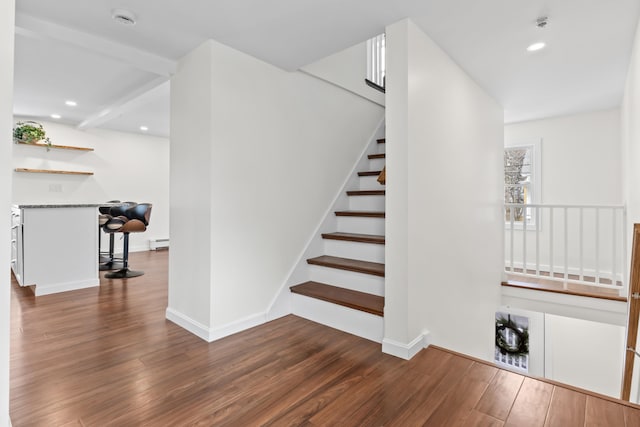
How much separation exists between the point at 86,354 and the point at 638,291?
126 inches

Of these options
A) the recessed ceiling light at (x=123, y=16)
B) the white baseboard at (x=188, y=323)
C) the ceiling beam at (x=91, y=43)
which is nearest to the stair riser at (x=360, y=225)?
the white baseboard at (x=188, y=323)

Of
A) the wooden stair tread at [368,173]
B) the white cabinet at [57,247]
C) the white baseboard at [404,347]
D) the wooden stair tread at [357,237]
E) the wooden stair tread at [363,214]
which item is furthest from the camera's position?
the wooden stair tread at [368,173]

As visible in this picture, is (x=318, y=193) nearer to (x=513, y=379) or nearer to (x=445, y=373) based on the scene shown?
(x=445, y=373)

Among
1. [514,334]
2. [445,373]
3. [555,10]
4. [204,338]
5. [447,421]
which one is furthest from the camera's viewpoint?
[514,334]

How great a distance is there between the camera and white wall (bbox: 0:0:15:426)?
1057mm

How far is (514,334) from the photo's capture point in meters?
6.26

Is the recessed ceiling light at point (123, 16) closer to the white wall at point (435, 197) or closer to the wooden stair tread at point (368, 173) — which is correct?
the white wall at point (435, 197)

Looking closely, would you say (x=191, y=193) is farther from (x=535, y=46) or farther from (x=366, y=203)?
(x=535, y=46)

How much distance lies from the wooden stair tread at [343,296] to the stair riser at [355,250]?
34 cm

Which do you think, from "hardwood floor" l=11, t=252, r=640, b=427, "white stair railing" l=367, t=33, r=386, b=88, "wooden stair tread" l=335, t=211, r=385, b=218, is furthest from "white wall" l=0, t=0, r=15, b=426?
"white stair railing" l=367, t=33, r=386, b=88

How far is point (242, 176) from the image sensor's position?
2.51 m

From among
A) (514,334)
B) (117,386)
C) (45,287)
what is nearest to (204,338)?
A: (117,386)

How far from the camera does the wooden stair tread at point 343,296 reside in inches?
91.8

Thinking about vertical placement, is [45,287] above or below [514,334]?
above
